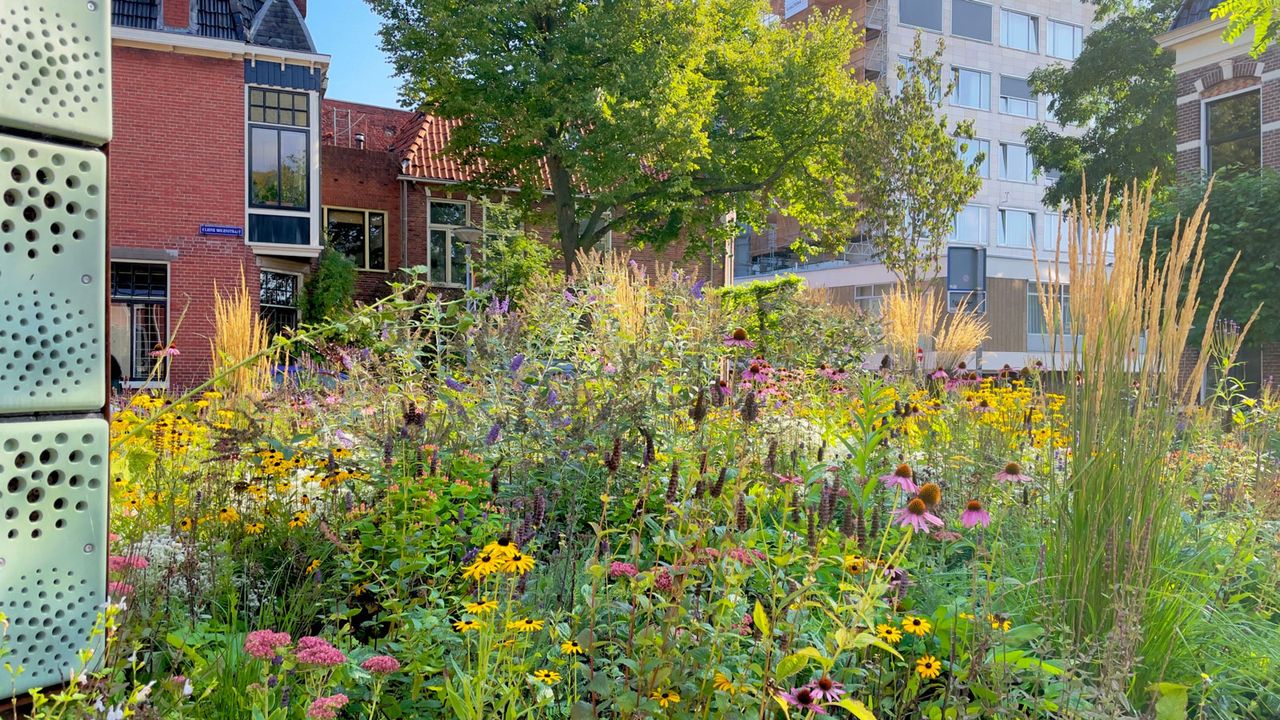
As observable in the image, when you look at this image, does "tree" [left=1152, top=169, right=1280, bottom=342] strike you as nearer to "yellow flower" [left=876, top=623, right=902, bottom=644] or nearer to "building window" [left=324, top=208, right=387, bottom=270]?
"yellow flower" [left=876, top=623, right=902, bottom=644]

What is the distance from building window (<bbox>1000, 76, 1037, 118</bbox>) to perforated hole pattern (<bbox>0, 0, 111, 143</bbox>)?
1520 inches

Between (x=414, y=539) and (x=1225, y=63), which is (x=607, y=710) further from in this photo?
(x=1225, y=63)

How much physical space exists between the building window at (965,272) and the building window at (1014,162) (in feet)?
13.1

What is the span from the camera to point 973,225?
3491cm

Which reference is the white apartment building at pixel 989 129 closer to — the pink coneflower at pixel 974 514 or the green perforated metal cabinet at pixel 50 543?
the pink coneflower at pixel 974 514

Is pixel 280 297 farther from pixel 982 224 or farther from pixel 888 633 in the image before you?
pixel 982 224

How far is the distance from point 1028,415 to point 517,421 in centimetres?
266

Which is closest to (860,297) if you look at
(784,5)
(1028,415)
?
(784,5)

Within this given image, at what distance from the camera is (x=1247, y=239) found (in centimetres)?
1591

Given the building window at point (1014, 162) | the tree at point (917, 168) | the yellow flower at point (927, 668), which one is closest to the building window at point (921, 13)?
the building window at point (1014, 162)

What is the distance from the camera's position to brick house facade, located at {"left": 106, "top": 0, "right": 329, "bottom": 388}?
17266mm

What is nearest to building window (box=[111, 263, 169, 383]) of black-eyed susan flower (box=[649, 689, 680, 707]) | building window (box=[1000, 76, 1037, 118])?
black-eyed susan flower (box=[649, 689, 680, 707])

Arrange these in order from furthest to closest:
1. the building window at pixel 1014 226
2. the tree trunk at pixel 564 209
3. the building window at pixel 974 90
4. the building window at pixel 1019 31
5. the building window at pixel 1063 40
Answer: the building window at pixel 1063 40, the building window at pixel 1019 31, the building window at pixel 974 90, the building window at pixel 1014 226, the tree trunk at pixel 564 209

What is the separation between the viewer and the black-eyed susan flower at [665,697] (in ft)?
6.39
